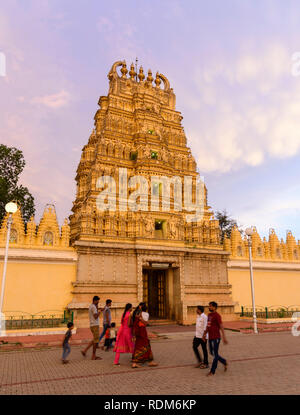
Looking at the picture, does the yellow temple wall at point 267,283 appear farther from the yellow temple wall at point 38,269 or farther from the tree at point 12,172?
the tree at point 12,172

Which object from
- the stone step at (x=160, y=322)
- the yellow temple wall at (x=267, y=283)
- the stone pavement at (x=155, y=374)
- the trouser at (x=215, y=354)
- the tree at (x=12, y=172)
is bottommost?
the stone step at (x=160, y=322)

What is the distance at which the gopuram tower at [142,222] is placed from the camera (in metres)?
19.2

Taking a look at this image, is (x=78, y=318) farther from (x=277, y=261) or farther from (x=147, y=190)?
(x=277, y=261)

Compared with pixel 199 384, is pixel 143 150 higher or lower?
higher

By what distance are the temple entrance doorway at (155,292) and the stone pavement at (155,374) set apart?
10.3 m

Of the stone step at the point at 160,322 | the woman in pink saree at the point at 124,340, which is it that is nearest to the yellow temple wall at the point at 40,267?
the stone step at the point at 160,322

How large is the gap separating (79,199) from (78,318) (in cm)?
956

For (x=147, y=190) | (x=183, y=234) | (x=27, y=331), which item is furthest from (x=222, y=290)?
(x=27, y=331)

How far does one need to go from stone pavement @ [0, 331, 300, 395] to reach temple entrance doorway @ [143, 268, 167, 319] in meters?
10.3

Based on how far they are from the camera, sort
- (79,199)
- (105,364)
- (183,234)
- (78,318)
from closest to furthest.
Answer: (105,364), (78,318), (183,234), (79,199)

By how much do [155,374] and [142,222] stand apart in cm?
1343

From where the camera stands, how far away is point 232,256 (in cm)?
2370

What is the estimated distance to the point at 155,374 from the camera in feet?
25.5

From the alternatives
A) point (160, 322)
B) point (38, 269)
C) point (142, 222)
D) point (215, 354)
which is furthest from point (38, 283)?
point (215, 354)
